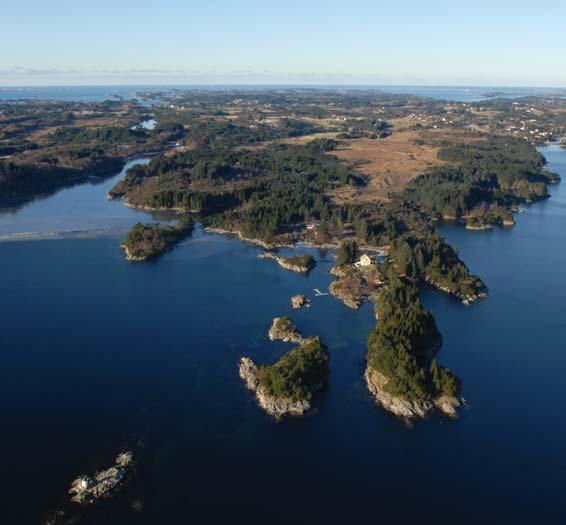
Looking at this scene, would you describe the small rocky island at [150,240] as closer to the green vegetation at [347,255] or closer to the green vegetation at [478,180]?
the green vegetation at [347,255]

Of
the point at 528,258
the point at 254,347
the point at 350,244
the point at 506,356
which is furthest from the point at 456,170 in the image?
the point at 254,347

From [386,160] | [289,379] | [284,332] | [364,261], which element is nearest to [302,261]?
[364,261]

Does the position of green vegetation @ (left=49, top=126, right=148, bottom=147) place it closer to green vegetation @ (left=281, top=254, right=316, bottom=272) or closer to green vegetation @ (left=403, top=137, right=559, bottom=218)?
green vegetation @ (left=403, top=137, right=559, bottom=218)

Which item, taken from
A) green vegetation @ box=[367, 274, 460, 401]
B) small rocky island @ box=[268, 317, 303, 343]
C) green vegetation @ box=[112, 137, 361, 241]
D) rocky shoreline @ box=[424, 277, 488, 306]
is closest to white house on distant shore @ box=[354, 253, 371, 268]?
rocky shoreline @ box=[424, 277, 488, 306]

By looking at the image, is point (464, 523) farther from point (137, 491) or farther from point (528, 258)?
point (528, 258)

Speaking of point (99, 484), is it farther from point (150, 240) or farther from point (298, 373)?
point (150, 240)

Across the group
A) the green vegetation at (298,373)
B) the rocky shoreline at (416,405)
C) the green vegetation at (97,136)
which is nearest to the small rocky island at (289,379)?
the green vegetation at (298,373)
